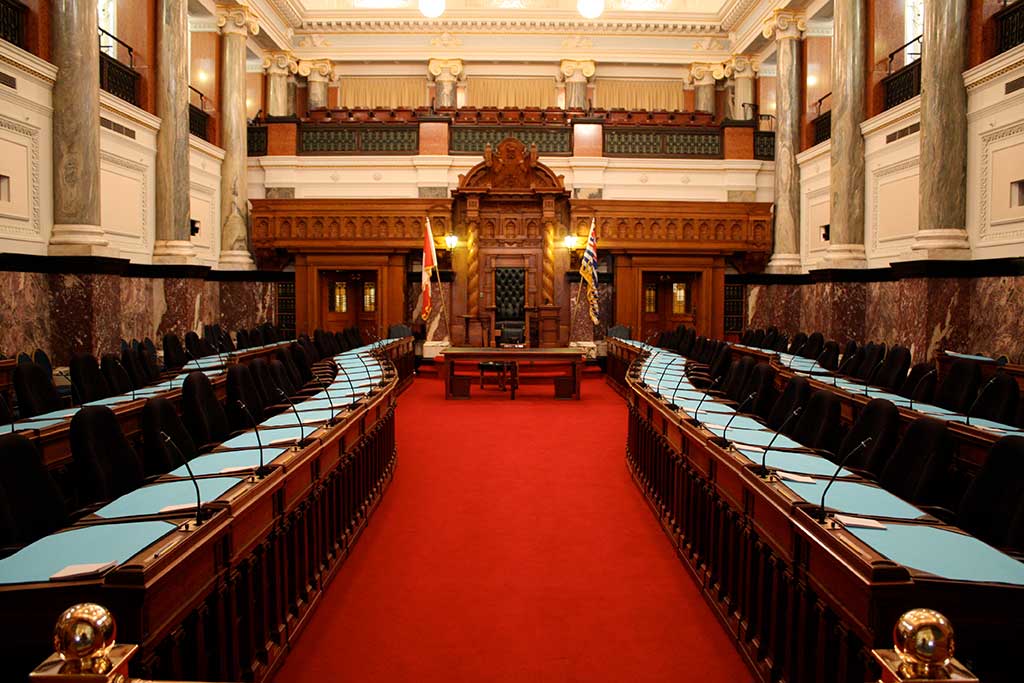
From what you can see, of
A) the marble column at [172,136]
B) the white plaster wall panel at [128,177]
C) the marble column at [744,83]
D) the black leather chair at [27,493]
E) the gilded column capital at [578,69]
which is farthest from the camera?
the gilded column capital at [578,69]

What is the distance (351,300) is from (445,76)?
7.46 metres

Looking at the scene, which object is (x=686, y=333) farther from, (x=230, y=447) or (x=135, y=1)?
(x=135, y=1)

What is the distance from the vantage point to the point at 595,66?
68.9ft

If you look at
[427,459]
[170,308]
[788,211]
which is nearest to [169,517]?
[427,459]

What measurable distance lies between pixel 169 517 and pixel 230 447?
1364 millimetres

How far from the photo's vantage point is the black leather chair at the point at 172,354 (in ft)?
29.8

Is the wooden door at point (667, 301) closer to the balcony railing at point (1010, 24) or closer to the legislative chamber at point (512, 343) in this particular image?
the legislative chamber at point (512, 343)

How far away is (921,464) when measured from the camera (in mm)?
3520

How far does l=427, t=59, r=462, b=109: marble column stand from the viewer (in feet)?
67.0

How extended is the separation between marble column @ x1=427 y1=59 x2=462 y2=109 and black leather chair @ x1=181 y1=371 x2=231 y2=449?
16765mm

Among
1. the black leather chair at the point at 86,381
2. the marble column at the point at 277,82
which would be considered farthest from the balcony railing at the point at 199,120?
the black leather chair at the point at 86,381

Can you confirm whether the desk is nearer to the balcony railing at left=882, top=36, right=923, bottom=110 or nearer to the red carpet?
the red carpet

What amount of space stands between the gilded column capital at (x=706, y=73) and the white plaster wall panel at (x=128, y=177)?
45.8 ft

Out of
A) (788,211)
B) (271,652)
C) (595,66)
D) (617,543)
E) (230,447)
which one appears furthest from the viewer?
(595,66)
